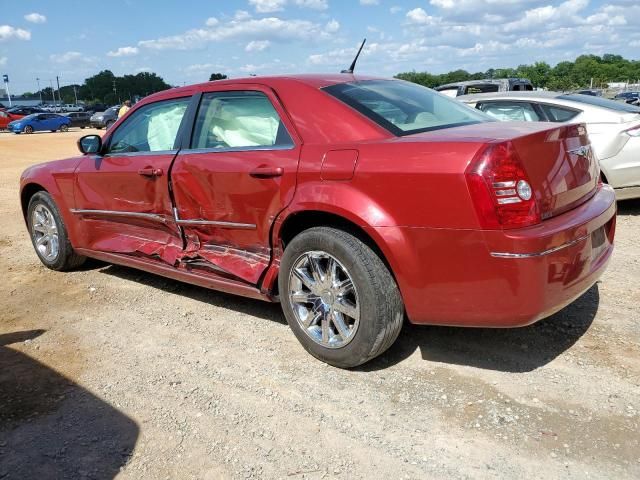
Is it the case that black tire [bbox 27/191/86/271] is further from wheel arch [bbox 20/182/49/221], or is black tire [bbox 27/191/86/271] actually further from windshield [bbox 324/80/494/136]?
windshield [bbox 324/80/494/136]

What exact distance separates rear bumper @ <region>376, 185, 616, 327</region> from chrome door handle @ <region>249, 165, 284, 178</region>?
825 millimetres

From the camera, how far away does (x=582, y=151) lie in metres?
3.24

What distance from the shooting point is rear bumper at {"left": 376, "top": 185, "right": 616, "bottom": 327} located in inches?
106

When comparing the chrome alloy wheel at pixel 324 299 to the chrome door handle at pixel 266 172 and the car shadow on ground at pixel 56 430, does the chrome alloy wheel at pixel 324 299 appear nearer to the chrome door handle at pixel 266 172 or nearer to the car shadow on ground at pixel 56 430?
the chrome door handle at pixel 266 172

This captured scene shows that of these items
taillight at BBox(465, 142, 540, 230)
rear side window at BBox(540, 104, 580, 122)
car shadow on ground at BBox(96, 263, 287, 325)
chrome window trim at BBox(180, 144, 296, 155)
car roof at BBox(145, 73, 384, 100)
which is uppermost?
car roof at BBox(145, 73, 384, 100)

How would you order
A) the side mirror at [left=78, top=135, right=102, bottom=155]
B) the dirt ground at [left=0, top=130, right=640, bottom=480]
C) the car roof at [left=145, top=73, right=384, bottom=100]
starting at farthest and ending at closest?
the side mirror at [left=78, top=135, right=102, bottom=155] → the car roof at [left=145, top=73, right=384, bottom=100] → the dirt ground at [left=0, top=130, right=640, bottom=480]

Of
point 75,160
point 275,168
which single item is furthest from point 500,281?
point 75,160

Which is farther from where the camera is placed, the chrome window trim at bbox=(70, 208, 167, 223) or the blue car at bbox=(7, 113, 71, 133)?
the blue car at bbox=(7, 113, 71, 133)

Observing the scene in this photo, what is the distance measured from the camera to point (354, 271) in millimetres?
3123

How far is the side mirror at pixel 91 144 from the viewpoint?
16.2 feet

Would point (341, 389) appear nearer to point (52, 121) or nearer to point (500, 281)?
point (500, 281)

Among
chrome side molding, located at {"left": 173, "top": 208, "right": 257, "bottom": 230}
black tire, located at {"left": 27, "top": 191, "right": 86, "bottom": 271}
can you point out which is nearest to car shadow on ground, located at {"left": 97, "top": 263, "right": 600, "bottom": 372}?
chrome side molding, located at {"left": 173, "top": 208, "right": 257, "bottom": 230}

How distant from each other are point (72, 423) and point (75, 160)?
297 centimetres

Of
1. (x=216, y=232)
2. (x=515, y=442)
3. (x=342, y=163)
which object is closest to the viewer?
(x=515, y=442)
